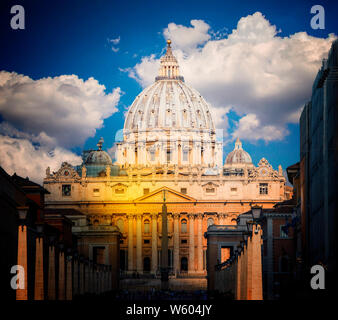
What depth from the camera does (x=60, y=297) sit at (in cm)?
5016

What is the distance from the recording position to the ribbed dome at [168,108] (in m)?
169

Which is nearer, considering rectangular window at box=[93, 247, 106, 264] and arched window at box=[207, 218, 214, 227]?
rectangular window at box=[93, 247, 106, 264]

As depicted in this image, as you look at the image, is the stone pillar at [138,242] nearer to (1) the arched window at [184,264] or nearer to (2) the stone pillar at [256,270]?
(1) the arched window at [184,264]

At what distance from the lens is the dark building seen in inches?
1778

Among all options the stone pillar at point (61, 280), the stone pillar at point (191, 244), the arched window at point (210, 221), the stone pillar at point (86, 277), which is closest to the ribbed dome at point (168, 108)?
the arched window at point (210, 221)

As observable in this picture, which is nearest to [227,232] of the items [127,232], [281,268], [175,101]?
[281,268]

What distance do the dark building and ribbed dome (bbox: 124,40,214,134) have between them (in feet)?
348

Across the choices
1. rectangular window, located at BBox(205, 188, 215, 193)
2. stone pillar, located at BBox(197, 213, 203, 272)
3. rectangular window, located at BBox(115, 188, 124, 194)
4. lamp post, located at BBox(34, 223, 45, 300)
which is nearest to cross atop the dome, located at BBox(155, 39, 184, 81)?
rectangular window, located at BBox(115, 188, 124, 194)

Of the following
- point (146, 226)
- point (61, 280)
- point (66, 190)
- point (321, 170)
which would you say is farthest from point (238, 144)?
point (61, 280)

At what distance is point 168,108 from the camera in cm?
17125

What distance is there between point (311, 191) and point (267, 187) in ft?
239

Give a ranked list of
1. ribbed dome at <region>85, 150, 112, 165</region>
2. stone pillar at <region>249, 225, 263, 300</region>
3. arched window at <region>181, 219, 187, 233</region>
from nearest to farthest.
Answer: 1. stone pillar at <region>249, 225, 263, 300</region>
2. arched window at <region>181, 219, 187, 233</region>
3. ribbed dome at <region>85, 150, 112, 165</region>

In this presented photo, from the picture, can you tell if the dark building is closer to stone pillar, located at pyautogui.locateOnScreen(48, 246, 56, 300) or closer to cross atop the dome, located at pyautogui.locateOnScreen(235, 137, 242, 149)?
stone pillar, located at pyautogui.locateOnScreen(48, 246, 56, 300)
